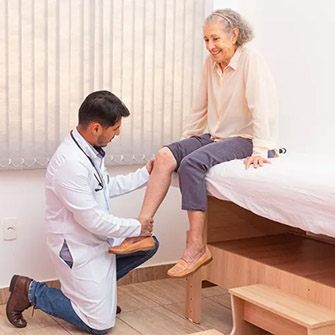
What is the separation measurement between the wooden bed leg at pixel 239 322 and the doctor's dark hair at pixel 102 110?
0.79 meters

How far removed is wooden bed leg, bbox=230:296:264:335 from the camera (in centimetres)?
224

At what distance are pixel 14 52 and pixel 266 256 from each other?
136 cm

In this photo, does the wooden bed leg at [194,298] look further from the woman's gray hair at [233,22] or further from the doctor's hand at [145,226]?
the woman's gray hair at [233,22]

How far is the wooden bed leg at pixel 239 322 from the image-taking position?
2242 mm

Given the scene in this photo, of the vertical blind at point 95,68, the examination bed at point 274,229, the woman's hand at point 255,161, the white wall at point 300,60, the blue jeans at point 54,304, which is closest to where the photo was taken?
the examination bed at point 274,229

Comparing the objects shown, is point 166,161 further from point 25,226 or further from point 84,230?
point 25,226

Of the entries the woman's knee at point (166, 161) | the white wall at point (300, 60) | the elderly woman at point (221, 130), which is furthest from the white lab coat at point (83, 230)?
the white wall at point (300, 60)

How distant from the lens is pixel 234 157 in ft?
8.15

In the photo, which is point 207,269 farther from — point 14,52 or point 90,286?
point 14,52

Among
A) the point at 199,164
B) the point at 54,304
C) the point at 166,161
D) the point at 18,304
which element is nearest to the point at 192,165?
the point at 199,164

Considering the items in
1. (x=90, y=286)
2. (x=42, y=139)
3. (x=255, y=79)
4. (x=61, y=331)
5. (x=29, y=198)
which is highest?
(x=255, y=79)

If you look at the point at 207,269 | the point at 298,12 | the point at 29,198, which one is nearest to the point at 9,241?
the point at 29,198

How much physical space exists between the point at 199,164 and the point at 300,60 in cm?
104

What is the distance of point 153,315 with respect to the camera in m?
2.63
